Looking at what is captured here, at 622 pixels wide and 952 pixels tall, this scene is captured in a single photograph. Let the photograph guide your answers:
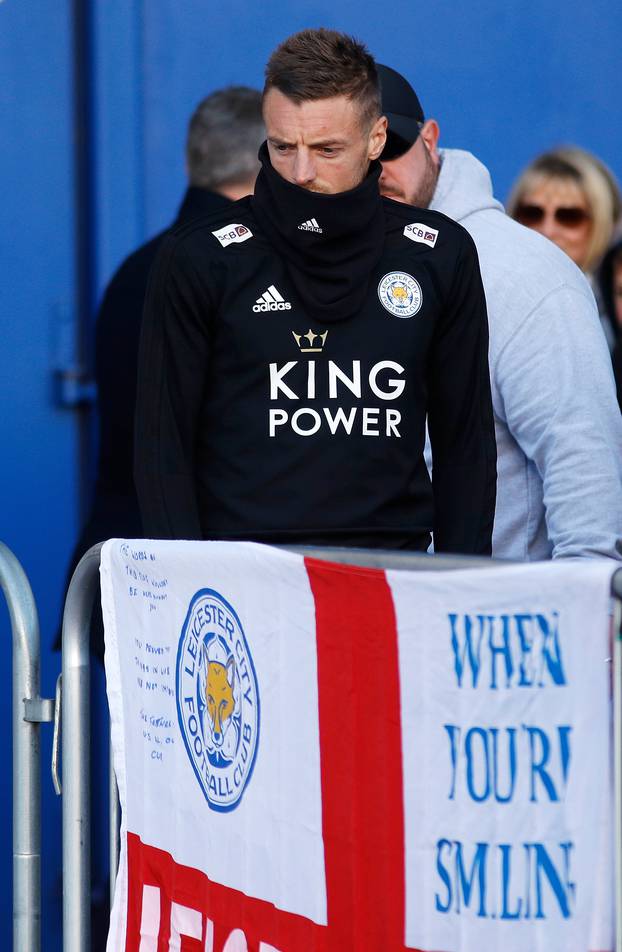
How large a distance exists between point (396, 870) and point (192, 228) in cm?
126

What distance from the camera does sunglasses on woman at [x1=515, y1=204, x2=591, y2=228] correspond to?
4.99m

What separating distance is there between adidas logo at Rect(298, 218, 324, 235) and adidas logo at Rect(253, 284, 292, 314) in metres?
0.13

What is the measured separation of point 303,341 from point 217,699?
0.66 metres

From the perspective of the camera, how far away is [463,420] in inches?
124

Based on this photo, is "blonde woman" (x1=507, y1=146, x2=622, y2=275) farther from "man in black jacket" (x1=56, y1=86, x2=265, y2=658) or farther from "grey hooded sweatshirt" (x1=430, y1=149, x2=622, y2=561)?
"grey hooded sweatshirt" (x1=430, y1=149, x2=622, y2=561)

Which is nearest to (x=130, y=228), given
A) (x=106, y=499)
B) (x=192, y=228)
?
(x=106, y=499)

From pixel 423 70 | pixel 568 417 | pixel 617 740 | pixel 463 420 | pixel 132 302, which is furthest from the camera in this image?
pixel 423 70

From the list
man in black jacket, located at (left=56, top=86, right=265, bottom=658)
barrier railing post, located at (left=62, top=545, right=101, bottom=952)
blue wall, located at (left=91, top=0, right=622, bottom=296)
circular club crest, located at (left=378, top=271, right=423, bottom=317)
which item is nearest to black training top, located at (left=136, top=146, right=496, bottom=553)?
circular club crest, located at (left=378, top=271, right=423, bottom=317)

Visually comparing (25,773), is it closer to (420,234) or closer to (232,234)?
(232,234)

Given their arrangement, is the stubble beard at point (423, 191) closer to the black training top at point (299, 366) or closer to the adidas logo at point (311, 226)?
the black training top at point (299, 366)

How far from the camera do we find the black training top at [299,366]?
2959 millimetres

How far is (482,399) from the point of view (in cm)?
315

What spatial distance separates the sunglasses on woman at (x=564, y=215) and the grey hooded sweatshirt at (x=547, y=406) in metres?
1.43

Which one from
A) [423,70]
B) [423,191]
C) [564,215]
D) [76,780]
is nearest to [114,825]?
[76,780]
